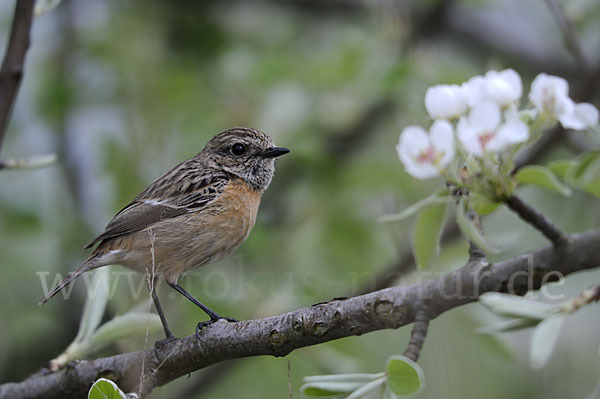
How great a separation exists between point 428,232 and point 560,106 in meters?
0.59

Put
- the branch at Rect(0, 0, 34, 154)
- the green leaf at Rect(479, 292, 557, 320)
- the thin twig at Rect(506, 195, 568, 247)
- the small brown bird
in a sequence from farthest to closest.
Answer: the small brown bird
the branch at Rect(0, 0, 34, 154)
the thin twig at Rect(506, 195, 568, 247)
the green leaf at Rect(479, 292, 557, 320)

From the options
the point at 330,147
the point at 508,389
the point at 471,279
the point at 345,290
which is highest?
the point at 471,279

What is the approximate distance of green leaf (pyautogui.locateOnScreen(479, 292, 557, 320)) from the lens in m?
2.03

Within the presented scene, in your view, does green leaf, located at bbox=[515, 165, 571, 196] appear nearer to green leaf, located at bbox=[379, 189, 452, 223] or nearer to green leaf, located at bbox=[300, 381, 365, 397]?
green leaf, located at bbox=[379, 189, 452, 223]

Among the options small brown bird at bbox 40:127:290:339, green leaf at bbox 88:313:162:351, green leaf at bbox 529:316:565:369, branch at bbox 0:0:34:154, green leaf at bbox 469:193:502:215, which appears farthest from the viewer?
small brown bird at bbox 40:127:290:339

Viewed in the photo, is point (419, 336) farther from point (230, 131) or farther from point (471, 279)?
point (230, 131)

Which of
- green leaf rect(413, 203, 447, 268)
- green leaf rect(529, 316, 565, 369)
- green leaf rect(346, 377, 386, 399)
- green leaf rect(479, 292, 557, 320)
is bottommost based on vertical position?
green leaf rect(346, 377, 386, 399)

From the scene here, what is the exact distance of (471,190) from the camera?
2.26 meters

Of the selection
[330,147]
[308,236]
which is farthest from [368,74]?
[308,236]

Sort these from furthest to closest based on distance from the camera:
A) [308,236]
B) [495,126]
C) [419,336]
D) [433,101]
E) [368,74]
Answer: [368,74] < [308,236] < [419,336] < [433,101] < [495,126]

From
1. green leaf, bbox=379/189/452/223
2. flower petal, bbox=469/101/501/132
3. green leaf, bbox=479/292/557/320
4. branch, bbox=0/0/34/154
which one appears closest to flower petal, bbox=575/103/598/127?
flower petal, bbox=469/101/501/132

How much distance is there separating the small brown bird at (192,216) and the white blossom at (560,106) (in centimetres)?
286

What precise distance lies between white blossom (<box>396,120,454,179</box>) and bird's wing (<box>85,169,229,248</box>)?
2960 mm

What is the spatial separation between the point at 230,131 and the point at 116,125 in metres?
1.80
